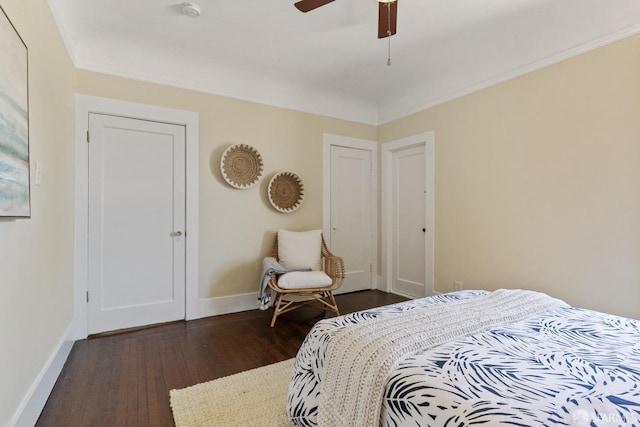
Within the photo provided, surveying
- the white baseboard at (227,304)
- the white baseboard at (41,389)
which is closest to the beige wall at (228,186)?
the white baseboard at (227,304)

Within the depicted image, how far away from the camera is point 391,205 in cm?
406

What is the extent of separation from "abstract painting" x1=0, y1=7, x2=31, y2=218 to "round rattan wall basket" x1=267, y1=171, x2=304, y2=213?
7.02 feet

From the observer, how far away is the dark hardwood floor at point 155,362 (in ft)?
5.39

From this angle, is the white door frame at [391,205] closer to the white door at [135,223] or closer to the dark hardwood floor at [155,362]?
the dark hardwood floor at [155,362]

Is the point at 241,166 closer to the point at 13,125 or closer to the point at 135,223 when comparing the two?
the point at 135,223

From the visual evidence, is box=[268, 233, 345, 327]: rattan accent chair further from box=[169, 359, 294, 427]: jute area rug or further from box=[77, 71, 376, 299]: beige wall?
box=[169, 359, 294, 427]: jute area rug

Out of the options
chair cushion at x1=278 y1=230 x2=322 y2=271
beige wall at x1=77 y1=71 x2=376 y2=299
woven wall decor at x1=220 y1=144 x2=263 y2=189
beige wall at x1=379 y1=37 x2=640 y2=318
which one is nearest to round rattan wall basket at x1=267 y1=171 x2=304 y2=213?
beige wall at x1=77 y1=71 x2=376 y2=299

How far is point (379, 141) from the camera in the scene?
4207 millimetres

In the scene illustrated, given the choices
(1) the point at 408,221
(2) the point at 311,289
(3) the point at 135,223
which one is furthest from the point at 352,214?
(3) the point at 135,223

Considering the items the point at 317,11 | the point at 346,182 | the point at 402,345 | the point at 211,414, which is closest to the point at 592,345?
the point at 402,345

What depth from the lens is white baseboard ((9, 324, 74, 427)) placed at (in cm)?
141

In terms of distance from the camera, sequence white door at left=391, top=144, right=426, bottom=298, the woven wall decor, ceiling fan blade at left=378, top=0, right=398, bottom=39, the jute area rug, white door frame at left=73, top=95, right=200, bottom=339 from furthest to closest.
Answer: white door at left=391, top=144, right=426, bottom=298 < the woven wall decor < white door frame at left=73, top=95, right=200, bottom=339 < ceiling fan blade at left=378, top=0, right=398, bottom=39 < the jute area rug

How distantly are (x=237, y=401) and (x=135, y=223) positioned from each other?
1.88 meters

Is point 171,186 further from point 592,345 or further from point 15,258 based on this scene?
point 592,345
